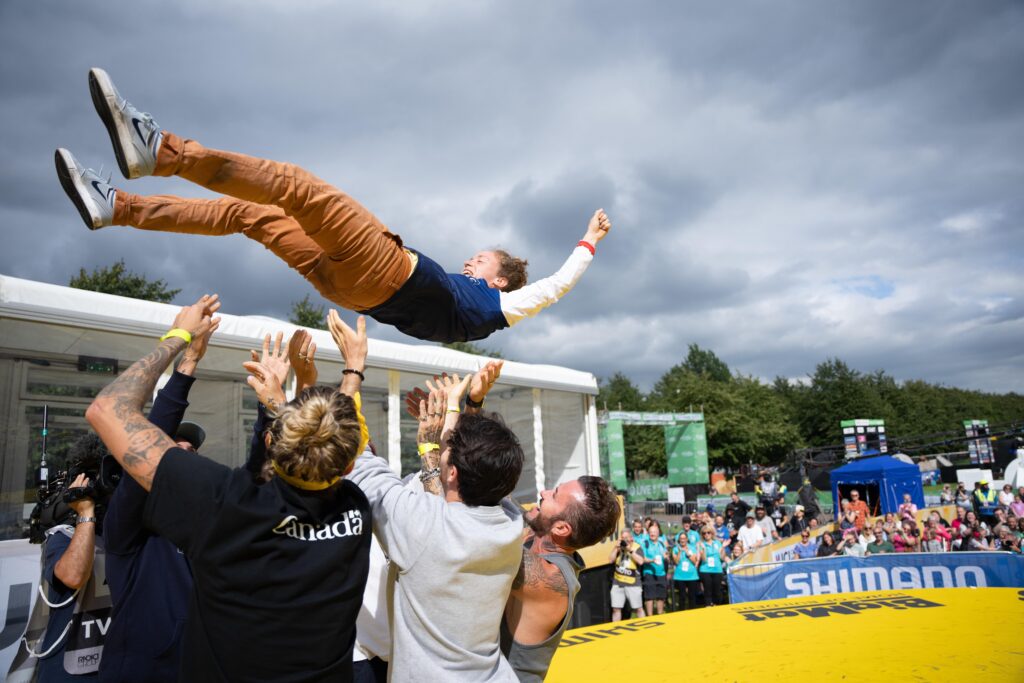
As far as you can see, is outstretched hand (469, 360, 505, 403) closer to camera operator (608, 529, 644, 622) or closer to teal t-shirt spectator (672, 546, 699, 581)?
camera operator (608, 529, 644, 622)

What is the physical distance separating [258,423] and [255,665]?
76 cm

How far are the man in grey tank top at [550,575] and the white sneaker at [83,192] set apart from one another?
210cm

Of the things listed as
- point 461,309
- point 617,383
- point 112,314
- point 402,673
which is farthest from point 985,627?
point 617,383

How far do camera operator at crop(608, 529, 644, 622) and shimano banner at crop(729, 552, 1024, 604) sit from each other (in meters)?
1.36

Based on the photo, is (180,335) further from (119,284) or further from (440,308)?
(119,284)

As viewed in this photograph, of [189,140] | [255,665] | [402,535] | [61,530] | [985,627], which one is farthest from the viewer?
[985,627]

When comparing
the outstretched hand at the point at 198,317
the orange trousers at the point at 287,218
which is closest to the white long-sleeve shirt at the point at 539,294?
the orange trousers at the point at 287,218

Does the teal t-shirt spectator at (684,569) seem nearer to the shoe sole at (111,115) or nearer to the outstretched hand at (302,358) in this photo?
the outstretched hand at (302,358)

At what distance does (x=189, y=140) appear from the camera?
2.49 meters

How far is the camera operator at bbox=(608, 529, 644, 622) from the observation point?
31.6ft

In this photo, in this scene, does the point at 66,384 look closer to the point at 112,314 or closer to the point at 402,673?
the point at 112,314

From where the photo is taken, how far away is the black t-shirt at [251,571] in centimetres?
171


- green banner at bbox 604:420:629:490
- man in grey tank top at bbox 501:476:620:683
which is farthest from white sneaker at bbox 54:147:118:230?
green banner at bbox 604:420:629:490

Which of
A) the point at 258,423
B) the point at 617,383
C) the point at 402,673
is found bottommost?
the point at 402,673
